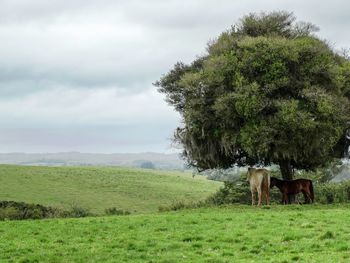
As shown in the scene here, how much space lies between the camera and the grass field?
14836 mm

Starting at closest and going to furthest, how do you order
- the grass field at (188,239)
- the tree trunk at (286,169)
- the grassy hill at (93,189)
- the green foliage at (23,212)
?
the grass field at (188,239)
the green foliage at (23,212)
the tree trunk at (286,169)
the grassy hill at (93,189)

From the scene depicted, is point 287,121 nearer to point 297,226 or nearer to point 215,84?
point 215,84

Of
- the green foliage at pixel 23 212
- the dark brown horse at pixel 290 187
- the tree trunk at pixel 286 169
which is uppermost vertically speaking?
the tree trunk at pixel 286 169

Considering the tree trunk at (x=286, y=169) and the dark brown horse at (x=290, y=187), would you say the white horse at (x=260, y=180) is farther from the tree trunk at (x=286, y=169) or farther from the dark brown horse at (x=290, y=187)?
the tree trunk at (x=286, y=169)

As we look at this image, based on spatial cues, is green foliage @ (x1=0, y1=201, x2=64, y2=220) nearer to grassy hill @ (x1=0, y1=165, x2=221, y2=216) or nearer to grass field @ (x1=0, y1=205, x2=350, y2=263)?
grass field @ (x1=0, y1=205, x2=350, y2=263)

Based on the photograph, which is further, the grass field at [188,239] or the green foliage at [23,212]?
the green foliage at [23,212]

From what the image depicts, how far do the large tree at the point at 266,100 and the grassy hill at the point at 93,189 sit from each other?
1531cm

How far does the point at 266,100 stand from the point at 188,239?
14212mm

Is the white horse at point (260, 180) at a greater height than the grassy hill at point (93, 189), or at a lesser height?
greater

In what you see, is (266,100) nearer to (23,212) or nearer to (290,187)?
(290,187)

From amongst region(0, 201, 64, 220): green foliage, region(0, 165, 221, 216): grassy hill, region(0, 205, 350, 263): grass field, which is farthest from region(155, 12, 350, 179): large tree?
region(0, 165, 221, 216): grassy hill

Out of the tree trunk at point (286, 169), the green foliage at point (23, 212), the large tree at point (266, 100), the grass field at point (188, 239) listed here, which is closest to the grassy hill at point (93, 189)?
the green foliage at point (23, 212)

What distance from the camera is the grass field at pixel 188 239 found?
14.8m

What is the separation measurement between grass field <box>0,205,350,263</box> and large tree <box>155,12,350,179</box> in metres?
7.28
